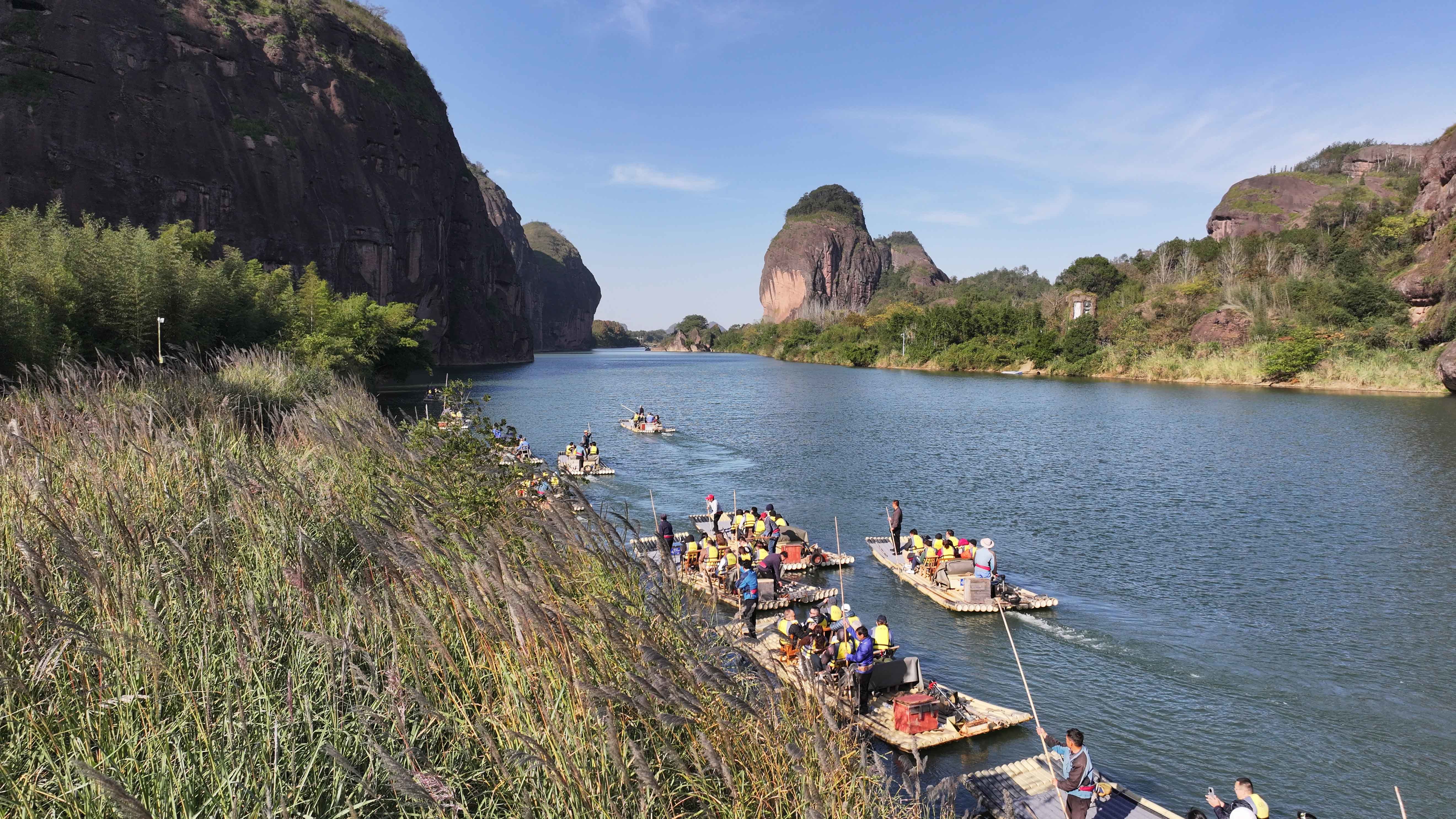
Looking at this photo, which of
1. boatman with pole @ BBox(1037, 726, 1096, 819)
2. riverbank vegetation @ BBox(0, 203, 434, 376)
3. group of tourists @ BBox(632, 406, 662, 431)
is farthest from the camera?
group of tourists @ BBox(632, 406, 662, 431)

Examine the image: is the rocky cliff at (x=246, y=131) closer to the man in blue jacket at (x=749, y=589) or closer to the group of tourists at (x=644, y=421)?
the group of tourists at (x=644, y=421)

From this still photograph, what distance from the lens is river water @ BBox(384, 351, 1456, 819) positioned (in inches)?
384

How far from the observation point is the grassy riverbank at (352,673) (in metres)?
3.06

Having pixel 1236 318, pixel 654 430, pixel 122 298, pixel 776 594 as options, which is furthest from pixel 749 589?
pixel 1236 318

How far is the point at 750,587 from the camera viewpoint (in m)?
12.5

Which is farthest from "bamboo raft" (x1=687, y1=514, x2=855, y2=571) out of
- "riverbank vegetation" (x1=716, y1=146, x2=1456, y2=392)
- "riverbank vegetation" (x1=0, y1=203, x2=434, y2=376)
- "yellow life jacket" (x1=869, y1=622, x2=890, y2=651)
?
"riverbank vegetation" (x1=716, y1=146, x2=1456, y2=392)

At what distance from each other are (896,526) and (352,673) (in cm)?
1471

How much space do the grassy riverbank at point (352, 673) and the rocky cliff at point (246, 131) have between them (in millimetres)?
53786

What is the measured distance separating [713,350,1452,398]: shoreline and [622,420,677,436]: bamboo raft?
43777 mm

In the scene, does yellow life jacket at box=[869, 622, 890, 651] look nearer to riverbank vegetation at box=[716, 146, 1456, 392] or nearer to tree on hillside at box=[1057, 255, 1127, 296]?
riverbank vegetation at box=[716, 146, 1456, 392]

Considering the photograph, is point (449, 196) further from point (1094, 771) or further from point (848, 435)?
point (1094, 771)

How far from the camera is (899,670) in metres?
9.85

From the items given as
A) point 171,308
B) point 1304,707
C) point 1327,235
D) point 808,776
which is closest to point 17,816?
point 808,776

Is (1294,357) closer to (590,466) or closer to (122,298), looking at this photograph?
(590,466)
